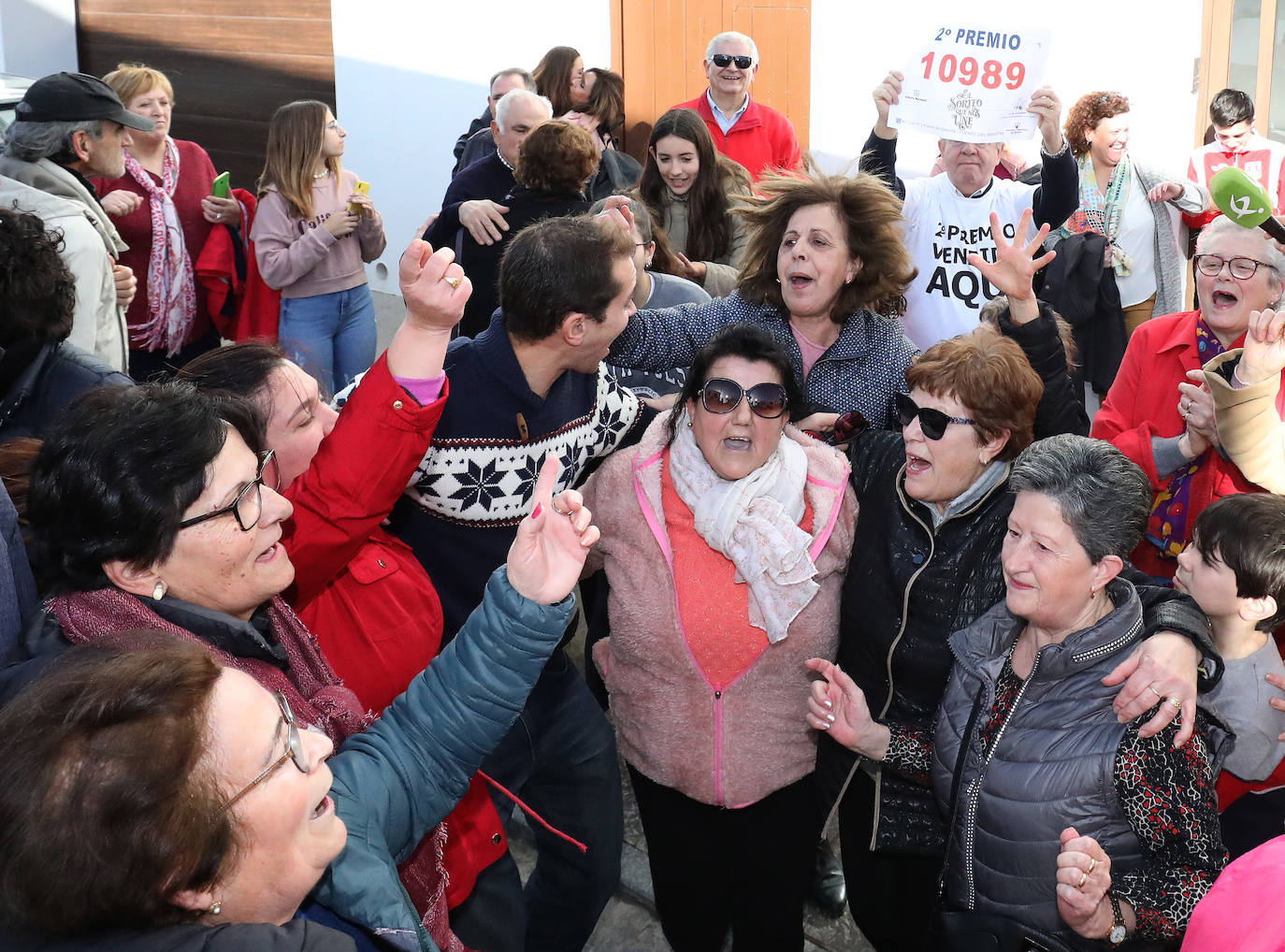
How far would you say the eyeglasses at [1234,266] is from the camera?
10.6 feet

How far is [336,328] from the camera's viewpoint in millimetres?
5992

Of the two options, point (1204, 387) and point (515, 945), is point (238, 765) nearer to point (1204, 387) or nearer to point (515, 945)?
point (515, 945)

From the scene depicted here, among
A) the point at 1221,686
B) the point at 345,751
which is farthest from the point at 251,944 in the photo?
the point at 1221,686

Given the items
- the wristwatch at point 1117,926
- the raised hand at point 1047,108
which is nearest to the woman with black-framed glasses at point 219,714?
the wristwatch at point 1117,926

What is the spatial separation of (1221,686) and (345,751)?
6.32 ft

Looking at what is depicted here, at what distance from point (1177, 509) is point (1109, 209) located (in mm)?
3109

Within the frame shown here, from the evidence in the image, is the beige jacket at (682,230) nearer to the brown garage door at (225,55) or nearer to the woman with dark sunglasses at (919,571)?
the woman with dark sunglasses at (919,571)

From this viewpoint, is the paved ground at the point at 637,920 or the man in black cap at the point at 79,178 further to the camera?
the man in black cap at the point at 79,178

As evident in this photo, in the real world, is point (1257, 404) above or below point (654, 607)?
above

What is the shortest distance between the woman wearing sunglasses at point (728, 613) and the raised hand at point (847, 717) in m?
0.16

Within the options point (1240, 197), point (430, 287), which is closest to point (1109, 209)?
point (1240, 197)

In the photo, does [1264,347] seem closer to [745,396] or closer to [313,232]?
[745,396]

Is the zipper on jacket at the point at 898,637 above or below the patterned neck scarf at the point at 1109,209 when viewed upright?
below

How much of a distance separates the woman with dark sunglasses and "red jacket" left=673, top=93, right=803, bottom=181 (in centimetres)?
350
